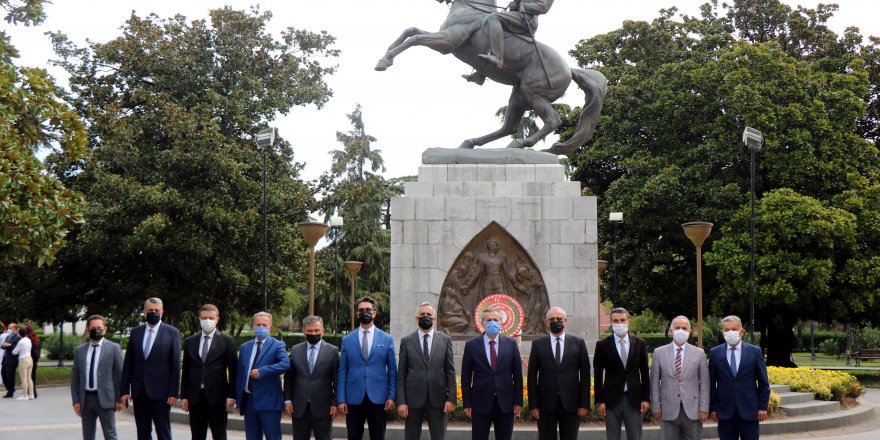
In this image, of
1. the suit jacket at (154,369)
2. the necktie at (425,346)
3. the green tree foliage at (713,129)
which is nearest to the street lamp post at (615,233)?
the green tree foliage at (713,129)

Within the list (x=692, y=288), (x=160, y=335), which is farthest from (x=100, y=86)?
(x=160, y=335)

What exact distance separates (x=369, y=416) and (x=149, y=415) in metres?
2.15

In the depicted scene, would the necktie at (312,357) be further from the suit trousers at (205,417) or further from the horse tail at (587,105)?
the horse tail at (587,105)

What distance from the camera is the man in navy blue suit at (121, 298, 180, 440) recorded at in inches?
342

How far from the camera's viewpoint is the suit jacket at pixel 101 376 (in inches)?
350

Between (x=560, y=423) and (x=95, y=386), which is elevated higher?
(x=95, y=386)

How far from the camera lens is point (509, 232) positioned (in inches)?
526

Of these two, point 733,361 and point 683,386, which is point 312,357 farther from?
point 733,361

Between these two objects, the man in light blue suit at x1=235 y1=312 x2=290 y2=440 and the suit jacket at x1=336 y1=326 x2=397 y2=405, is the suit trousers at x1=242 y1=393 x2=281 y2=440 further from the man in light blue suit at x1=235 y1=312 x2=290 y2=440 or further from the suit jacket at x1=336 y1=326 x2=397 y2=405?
the suit jacket at x1=336 y1=326 x2=397 y2=405

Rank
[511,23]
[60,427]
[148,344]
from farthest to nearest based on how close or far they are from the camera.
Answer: [511,23]
[60,427]
[148,344]

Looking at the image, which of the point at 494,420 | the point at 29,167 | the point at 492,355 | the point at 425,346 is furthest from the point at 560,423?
the point at 29,167

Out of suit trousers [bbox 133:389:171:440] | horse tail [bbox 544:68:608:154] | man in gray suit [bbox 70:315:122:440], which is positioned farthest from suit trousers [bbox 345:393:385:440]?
horse tail [bbox 544:68:608:154]

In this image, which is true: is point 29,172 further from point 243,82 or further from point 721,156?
point 721,156

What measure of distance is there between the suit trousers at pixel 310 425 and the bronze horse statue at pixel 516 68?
245 inches
